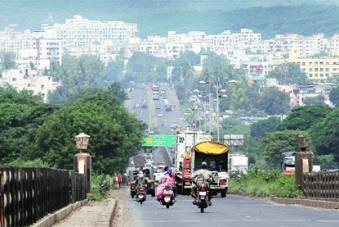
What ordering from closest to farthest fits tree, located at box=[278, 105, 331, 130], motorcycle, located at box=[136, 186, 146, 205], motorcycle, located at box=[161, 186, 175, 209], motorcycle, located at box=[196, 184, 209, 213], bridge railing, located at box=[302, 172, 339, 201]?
1. motorcycle, located at box=[196, 184, 209, 213]
2. bridge railing, located at box=[302, 172, 339, 201]
3. motorcycle, located at box=[161, 186, 175, 209]
4. motorcycle, located at box=[136, 186, 146, 205]
5. tree, located at box=[278, 105, 331, 130]

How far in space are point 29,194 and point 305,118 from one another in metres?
155

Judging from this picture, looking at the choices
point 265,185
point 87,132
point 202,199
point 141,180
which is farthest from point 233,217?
point 87,132

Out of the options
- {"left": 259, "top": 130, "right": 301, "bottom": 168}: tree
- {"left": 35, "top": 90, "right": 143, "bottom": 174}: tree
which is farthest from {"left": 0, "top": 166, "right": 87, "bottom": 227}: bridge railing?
{"left": 259, "top": 130, "right": 301, "bottom": 168}: tree

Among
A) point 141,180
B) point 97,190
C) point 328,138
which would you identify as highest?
point 328,138

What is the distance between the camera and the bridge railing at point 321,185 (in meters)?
47.4

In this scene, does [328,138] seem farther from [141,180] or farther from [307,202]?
[307,202]

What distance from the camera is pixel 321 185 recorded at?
164ft

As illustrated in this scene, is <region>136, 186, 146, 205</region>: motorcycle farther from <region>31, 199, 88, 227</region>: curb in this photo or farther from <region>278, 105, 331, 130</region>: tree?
<region>278, 105, 331, 130</region>: tree

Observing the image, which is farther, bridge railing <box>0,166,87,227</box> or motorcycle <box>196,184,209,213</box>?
motorcycle <box>196,184,209,213</box>

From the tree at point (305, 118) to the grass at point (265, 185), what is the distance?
102 meters

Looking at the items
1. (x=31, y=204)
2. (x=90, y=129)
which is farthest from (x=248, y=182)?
(x=90, y=129)

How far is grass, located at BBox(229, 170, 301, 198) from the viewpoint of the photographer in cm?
5578

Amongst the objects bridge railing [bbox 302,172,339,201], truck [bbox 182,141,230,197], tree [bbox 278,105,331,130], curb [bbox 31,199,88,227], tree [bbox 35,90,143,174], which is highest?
tree [bbox 278,105,331,130]

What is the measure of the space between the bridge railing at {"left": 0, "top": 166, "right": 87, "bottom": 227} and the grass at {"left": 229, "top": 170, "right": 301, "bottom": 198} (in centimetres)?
1439
